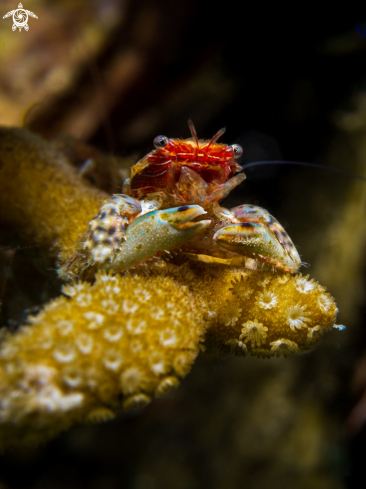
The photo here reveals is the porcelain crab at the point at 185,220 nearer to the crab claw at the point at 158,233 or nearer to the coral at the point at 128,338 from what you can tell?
the crab claw at the point at 158,233

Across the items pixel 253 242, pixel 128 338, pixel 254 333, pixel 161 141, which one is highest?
pixel 161 141

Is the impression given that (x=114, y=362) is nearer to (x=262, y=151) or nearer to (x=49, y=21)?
(x=262, y=151)

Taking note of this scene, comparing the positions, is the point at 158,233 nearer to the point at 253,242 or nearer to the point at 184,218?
the point at 184,218

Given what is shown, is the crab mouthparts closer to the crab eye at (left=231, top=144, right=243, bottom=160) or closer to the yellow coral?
the yellow coral

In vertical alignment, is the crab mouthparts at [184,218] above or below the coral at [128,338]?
above

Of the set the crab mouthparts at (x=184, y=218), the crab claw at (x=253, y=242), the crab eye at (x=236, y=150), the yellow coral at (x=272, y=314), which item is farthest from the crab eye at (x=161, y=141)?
the yellow coral at (x=272, y=314)

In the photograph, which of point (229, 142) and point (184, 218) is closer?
point (184, 218)

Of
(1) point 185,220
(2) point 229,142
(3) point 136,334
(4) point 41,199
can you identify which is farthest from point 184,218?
(2) point 229,142
